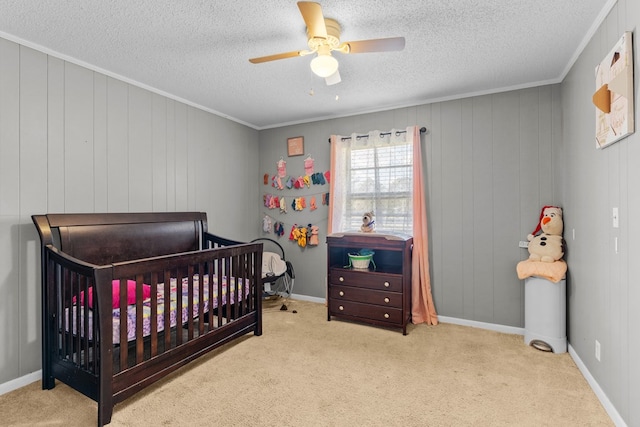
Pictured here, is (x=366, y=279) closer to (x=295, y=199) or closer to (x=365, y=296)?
(x=365, y=296)

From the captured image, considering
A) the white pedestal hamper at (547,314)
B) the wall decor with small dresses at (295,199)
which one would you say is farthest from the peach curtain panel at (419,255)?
the wall decor with small dresses at (295,199)

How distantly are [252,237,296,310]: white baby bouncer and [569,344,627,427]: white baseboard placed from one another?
262 centimetres

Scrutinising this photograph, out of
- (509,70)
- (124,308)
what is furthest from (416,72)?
(124,308)

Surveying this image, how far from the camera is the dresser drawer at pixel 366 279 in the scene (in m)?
3.09

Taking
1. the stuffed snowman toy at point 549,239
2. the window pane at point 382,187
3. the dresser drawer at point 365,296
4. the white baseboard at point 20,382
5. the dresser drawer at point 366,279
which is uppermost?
the window pane at point 382,187

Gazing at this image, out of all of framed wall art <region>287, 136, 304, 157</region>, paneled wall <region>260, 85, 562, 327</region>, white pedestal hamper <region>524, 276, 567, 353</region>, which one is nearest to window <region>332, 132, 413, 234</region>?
paneled wall <region>260, 85, 562, 327</region>

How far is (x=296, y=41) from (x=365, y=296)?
7.53ft

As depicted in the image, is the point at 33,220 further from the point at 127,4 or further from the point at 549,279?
the point at 549,279

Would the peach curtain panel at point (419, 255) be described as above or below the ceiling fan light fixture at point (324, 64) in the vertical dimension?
below

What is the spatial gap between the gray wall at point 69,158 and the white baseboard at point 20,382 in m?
0.03

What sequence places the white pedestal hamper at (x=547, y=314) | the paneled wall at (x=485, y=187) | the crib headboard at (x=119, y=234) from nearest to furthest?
1. the crib headboard at (x=119, y=234)
2. the white pedestal hamper at (x=547, y=314)
3. the paneled wall at (x=485, y=187)

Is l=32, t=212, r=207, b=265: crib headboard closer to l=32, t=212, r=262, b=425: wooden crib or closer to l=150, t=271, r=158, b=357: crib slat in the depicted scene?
l=32, t=212, r=262, b=425: wooden crib

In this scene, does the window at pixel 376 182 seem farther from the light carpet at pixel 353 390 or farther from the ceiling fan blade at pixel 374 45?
the ceiling fan blade at pixel 374 45

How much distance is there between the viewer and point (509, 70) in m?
2.67
